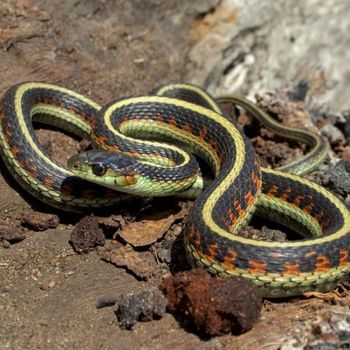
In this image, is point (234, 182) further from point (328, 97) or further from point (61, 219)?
point (328, 97)

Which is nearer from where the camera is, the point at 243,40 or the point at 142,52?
the point at 142,52

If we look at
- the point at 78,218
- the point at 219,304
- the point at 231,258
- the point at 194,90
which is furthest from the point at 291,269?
the point at 194,90

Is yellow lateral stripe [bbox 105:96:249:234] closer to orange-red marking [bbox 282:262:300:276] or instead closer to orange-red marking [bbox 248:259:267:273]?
orange-red marking [bbox 248:259:267:273]

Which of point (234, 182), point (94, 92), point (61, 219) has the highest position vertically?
point (234, 182)

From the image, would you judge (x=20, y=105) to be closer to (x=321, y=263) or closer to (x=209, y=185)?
(x=209, y=185)

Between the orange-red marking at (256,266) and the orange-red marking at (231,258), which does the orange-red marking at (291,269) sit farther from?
the orange-red marking at (231,258)

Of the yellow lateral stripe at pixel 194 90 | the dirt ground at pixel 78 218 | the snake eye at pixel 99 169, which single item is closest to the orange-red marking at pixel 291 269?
the dirt ground at pixel 78 218

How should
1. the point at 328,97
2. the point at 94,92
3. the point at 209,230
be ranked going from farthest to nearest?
the point at 328,97 → the point at 94,92 → the point at 209,230

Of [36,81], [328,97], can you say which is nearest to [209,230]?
[36,81]
